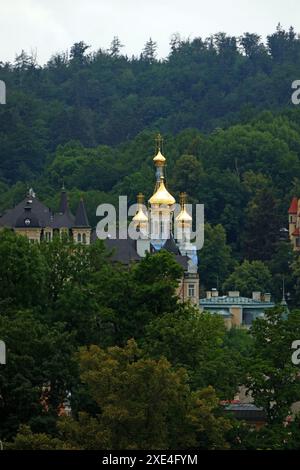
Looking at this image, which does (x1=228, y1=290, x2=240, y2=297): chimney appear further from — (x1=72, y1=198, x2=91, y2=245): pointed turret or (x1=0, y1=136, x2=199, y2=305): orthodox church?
(x1=72, y1=198, x2=91, y2=245): pointed turret

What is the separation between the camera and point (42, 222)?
428ft

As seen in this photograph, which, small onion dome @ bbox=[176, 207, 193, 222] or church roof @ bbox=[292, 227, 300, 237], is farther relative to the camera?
church roof @ bbox=[292, 227, 300, 237]

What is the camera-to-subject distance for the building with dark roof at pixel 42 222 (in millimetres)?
129000

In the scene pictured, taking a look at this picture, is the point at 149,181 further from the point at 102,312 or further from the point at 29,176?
the point at 102,312

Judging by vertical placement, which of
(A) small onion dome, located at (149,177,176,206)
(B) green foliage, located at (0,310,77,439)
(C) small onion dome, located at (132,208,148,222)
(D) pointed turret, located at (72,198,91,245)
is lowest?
(B) green foliage, located at (0,310,77,439)

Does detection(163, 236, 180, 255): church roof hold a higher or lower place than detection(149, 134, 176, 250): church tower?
lower

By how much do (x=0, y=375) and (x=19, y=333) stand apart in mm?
2591

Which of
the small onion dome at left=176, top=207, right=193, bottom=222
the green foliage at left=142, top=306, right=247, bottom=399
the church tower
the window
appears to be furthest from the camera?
the small onion dome at left=176, top=207, right=193, bottom=222

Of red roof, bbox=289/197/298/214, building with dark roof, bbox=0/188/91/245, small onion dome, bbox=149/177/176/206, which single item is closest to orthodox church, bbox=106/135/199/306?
small onion dome, bbox=149/177/176/206

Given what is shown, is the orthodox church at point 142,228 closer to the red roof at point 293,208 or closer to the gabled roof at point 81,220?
the gabled roof at point 81,220

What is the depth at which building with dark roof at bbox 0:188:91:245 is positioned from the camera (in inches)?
5079

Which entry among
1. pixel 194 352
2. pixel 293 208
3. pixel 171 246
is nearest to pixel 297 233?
pixel 293 208

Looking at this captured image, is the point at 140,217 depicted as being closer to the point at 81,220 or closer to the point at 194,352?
the point at 81,220

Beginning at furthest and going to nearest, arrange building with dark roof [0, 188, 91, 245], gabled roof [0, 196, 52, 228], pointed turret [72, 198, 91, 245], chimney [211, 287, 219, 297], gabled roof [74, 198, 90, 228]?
chimney [211, 287, 219, 297] < gabled roof [0, 196, 52, 228] < gabled roof [74, 198, 90, 228] < building with dark roof [0, 188, 91, 245] < pointed turret [72, 198, 91, 245]
